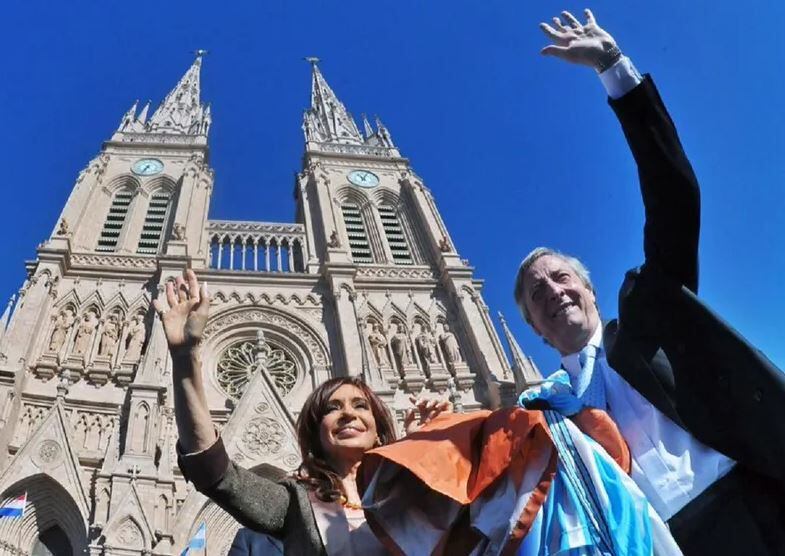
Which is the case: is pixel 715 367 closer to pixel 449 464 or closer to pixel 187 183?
pixel 449 464

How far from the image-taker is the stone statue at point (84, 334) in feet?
51.3

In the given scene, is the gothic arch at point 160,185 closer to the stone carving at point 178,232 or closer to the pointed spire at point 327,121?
the stone carving at point 178,232

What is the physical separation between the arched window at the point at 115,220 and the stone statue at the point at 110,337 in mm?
3668

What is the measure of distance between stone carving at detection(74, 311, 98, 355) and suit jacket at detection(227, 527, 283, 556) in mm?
15369

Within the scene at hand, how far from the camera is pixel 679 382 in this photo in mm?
1899

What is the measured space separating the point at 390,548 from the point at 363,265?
17845 millimetres

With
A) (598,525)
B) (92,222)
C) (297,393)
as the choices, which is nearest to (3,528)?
(297,393)

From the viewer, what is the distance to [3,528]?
1182 cm

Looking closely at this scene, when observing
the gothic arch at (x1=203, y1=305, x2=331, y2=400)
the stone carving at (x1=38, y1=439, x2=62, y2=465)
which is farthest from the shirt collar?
the gothic arch at (x1=203, y1=305, x2=331, y2=400)

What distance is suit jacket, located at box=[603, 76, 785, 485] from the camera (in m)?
1.78

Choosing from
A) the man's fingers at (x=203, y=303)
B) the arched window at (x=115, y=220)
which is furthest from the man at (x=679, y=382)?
the arched window at (x=115, y=220)

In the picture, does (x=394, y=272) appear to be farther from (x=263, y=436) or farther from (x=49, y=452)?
(x=49, y=452)

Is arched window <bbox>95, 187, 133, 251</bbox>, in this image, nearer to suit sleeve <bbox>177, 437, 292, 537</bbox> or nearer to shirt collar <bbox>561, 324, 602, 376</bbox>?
suit sleeve <bbox>177, 437, 292, 537</bbox>

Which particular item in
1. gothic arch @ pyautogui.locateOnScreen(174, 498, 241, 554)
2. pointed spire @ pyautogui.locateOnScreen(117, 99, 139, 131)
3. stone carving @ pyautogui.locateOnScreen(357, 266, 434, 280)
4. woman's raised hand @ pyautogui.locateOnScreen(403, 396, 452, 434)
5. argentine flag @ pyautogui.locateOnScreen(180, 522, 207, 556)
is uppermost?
pointed spire @ pyautogui.locateOnScreen(117, 99, 139, 131)
